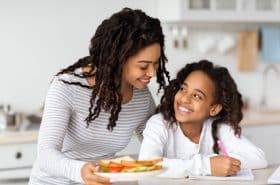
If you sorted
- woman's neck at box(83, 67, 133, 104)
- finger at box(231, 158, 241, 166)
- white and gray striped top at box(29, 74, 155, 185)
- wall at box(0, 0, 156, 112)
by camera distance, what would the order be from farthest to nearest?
wall at box(0, 0, 156, 112) < woman's neck at box(83, 67, 133, 104) < finger at box(231, 158, 241, 166) < white and gray striped top at box(29, 74, 155, 185)

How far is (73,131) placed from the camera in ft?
4.94

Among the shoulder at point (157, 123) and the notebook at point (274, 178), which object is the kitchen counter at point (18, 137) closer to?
the shoulder at point (157, 123)

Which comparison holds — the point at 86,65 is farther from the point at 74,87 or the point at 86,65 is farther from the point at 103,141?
the point at 103,141

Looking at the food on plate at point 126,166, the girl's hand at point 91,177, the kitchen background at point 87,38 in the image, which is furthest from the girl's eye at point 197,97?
the kitchen background at point 87,38

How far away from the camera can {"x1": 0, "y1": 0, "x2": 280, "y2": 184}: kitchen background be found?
283 cm

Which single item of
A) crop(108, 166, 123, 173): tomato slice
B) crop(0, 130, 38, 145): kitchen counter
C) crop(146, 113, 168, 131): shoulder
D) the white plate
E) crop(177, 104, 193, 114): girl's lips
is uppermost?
crop(177, 104, 193, 114): girl's lips

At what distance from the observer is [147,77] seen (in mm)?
1438

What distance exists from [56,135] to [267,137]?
6.29 feet

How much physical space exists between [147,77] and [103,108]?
0.17m

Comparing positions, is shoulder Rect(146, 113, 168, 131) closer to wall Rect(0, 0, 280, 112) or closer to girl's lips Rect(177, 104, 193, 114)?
girl's lips Rect(177, 104, 193, 114)

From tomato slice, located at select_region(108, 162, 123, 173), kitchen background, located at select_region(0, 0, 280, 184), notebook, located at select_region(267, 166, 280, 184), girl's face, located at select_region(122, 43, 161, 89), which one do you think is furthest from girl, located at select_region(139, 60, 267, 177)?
kitchen background, located at select_region(0, 0, 280, 184)

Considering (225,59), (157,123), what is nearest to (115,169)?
(157,123)

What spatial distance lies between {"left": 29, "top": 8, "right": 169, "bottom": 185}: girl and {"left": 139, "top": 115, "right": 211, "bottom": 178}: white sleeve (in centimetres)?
7

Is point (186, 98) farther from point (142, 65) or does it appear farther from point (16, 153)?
point (16, 153)
